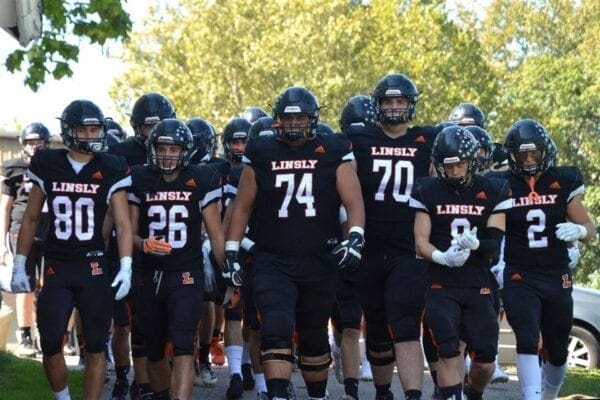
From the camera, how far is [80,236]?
373 inches

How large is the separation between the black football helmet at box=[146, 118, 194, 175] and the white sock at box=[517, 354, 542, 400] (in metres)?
2.63

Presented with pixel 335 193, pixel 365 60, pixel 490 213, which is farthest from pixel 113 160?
pixel 365 60

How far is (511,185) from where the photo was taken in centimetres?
985

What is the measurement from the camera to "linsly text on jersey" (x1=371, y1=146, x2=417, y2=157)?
32.4ft

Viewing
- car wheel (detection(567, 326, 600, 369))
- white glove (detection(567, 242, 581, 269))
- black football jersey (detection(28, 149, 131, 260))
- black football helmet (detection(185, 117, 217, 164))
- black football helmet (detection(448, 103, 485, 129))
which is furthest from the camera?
car wheel (detection(567, 326, 600, 369))

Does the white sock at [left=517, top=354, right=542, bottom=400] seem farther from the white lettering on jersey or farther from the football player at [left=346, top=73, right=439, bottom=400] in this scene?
the white lettering on jersey

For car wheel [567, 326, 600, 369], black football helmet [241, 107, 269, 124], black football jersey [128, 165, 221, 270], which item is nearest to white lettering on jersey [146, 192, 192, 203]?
black football jersey [128, 165, 221, 270]

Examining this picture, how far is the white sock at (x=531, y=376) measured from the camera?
9.52m

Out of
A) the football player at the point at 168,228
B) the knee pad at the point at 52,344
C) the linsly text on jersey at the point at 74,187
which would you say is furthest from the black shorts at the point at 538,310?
the knee pad at the point at 52,344

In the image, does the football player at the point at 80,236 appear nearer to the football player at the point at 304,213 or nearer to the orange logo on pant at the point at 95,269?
the orange logo on pant at the point at 95,269

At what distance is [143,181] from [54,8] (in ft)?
25.4

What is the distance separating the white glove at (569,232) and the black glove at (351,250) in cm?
141

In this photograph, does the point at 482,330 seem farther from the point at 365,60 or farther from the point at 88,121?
the point at 365,60

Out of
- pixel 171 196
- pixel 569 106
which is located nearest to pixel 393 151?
pixel 171 196
